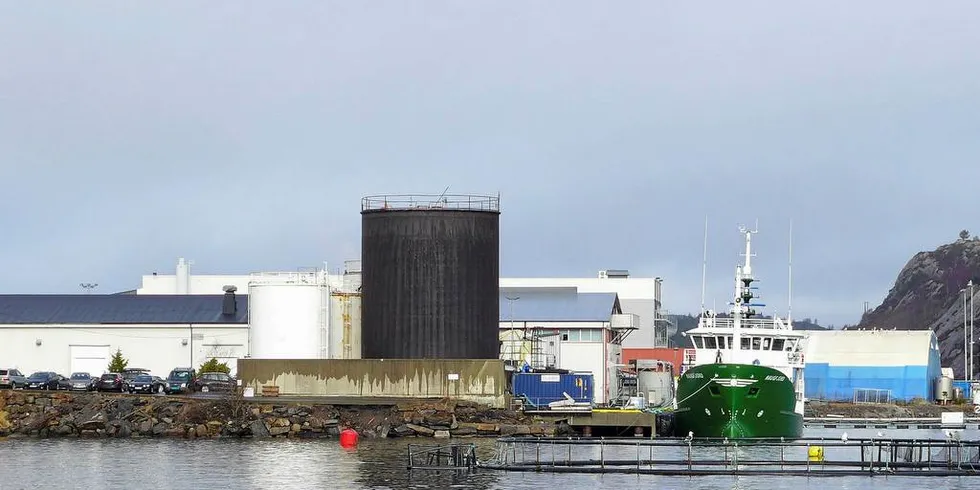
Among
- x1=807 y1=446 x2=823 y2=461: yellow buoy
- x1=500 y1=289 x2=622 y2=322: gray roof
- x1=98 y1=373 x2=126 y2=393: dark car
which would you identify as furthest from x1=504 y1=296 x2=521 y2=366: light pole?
x1=807 y1=446 x2=823 y2=461: yellow buoy

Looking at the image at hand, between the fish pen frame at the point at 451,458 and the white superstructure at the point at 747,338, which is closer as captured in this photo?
the fish pen frame at the point at 451,458

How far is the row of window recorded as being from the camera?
90375 millimetres

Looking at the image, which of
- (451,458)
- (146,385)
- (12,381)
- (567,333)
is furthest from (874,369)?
(451,458)

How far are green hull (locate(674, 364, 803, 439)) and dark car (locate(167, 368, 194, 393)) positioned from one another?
32.5 m

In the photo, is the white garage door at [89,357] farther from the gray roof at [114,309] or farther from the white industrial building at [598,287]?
the white industrial building at [598,287]

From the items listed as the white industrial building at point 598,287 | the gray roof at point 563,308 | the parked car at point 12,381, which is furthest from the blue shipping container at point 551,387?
the white industrial building at point 598,287

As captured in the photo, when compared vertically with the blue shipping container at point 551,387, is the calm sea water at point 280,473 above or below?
below

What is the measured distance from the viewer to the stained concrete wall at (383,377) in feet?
300

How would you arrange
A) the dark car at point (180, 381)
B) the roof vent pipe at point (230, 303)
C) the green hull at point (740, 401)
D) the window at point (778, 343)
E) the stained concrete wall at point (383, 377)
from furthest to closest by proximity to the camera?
the roof vent pipe at point (230, 303) → the dark car at point (180, 381) → the stained concrete wall at point (383, 377) → the window at point (778, 343) → the green hull at point (740, 401)

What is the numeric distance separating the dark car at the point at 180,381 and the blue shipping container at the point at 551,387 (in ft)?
68.2

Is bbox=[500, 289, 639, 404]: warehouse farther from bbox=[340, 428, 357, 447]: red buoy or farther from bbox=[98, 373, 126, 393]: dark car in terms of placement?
bbox=[98, 373, 126, 393]: dark car

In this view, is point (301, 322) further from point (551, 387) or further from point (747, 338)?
point (747, 338)

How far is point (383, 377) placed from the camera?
92.9 meters

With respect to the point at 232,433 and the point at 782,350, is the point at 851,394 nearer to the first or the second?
the point at 782,350
